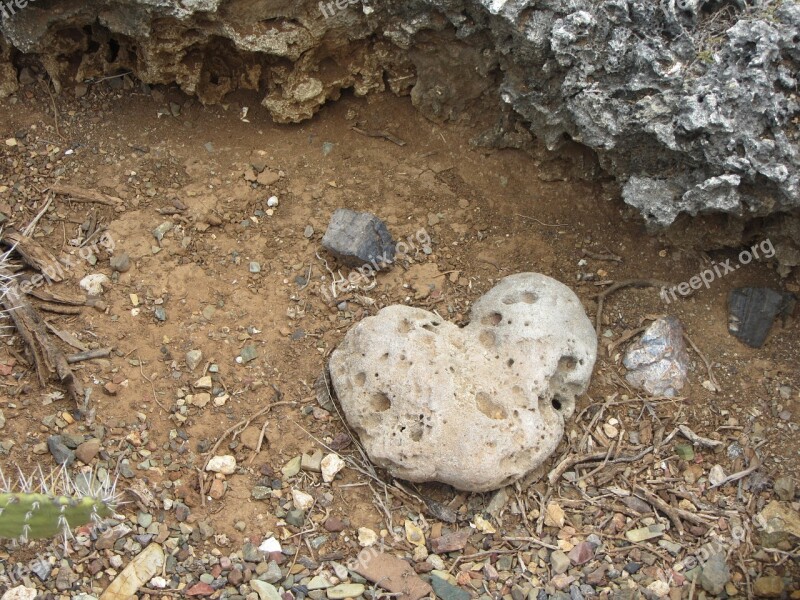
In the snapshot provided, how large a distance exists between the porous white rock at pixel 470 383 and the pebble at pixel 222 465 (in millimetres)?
588

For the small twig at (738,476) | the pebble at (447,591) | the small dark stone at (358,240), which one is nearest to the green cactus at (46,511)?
the pebble at (447,591)

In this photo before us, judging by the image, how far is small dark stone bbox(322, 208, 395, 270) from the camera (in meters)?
4.42

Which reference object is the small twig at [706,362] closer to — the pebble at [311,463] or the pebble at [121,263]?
the pebble at [311,463]

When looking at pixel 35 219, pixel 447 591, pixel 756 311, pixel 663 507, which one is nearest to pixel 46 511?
pixel 447 591

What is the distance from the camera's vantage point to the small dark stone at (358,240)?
14.5ft

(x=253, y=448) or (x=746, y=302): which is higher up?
(x=746, y=302)

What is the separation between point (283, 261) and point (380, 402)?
1084mm

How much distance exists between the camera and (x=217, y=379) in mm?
4176

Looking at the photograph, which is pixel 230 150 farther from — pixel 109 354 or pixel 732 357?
pixel 732 357

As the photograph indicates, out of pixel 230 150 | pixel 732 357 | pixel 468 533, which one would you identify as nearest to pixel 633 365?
pixel 732 357

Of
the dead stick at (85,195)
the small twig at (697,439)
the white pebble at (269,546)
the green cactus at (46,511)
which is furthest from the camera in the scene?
the dead stick at (85,195)

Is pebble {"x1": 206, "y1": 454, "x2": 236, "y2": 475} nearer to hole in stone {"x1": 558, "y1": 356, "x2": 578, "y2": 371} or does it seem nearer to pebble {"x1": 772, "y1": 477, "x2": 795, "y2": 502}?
hole in stone {"x1": 558, "y1": 356, "x2": 578, "y2": 371}

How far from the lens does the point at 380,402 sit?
396 centimetres

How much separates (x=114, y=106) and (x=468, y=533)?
321cm
